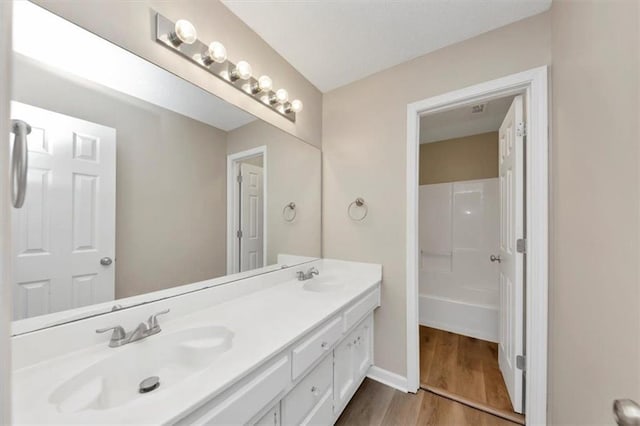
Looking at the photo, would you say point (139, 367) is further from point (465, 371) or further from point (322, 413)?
point (465, 371)

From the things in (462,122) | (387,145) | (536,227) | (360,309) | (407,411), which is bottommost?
(407,411)

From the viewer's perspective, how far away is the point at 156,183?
3.52ft

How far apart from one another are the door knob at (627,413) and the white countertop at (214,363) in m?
0.82

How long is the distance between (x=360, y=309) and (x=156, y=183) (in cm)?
129

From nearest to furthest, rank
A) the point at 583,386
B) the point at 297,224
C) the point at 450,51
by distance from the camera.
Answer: the point at 583,386 → the point at 450,51 → the point at 297,224

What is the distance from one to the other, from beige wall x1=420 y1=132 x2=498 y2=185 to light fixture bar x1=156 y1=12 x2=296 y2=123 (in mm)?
2240

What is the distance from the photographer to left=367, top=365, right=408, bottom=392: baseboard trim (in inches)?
67.5

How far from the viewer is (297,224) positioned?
192 cm

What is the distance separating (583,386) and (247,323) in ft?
4.40

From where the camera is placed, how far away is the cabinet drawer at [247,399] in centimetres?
64

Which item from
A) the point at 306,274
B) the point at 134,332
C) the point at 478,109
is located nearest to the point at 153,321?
the point at 134,332

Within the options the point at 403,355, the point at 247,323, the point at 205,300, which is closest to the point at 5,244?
the point at 247,323

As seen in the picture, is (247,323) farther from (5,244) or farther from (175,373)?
(5,244)

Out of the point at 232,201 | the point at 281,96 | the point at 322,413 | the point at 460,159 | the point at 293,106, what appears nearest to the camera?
the point at 322,413
